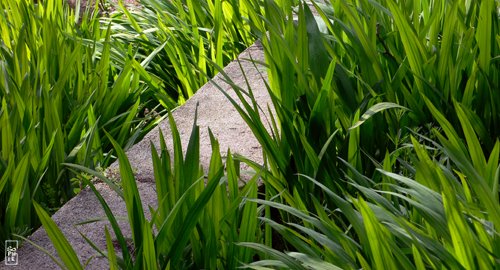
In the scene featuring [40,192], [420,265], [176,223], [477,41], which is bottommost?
[40,192]

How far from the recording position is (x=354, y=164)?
2238 mm

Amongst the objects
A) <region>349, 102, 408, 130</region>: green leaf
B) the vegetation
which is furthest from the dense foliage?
<region>349, 102, 408, 130</region>: green leaf

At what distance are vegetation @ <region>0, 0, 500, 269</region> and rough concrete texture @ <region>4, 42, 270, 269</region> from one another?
0.12 m

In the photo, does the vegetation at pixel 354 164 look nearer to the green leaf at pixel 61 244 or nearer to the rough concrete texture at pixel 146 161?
the green leaf at pixel 61 244

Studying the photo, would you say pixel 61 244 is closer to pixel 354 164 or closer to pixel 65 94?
pixel 354 164

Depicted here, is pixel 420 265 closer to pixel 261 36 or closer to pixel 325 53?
pixel 325 53

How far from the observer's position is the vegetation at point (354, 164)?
1655 millimetres

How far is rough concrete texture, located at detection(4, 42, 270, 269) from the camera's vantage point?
7.13ft

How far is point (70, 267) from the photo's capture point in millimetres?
1861

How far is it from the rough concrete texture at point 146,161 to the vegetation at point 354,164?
0.12 m

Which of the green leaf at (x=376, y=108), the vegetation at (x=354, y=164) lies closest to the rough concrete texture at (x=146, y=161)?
the vegetation at (x=354, y=164)

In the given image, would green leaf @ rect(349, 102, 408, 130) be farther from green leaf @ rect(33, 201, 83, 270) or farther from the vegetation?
green leaf @ rect(33, 201, 83, 270)

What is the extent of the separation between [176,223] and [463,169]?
609 millimetres

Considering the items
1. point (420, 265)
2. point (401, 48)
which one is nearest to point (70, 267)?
point (420, 265)
